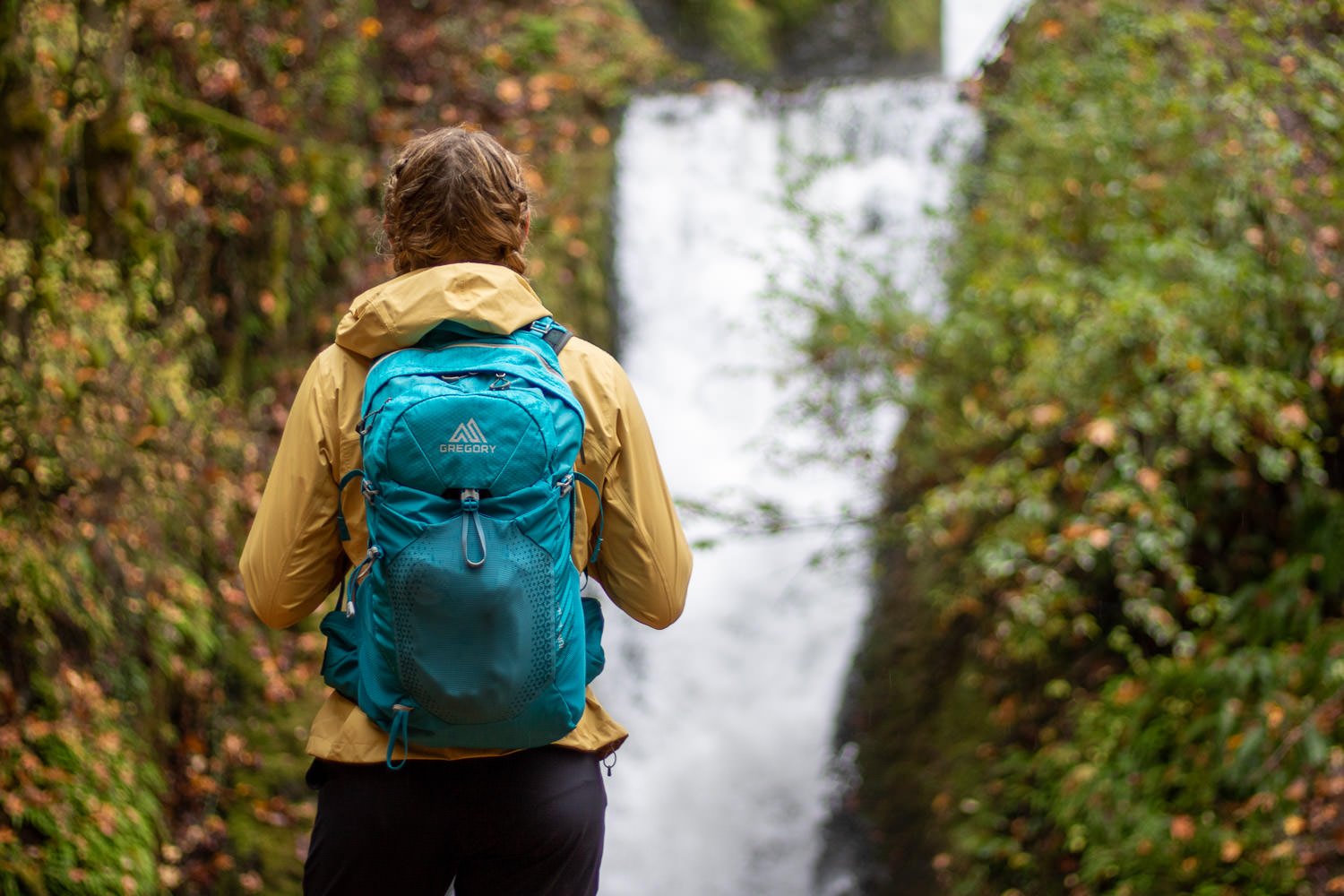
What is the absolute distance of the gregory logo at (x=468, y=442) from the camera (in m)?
1.82

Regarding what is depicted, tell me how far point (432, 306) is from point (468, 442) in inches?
8.9

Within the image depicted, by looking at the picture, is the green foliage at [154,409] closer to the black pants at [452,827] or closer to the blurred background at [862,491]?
the blurred background at [862,491]

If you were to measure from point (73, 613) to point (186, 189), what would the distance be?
9.33 ft

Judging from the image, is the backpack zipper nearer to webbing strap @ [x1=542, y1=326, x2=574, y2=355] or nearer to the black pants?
webbing strap @ [x1=542, y1=326, x2=574, y2=355]

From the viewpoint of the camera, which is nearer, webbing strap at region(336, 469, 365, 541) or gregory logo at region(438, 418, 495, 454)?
gregory logo at region(438, 418, 495, 454)

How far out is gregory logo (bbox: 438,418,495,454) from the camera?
71.5 inches

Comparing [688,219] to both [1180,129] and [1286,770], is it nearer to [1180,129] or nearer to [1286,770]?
[1180,129]

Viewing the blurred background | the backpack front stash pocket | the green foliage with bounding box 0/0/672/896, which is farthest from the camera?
the blurred background

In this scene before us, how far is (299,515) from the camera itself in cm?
196

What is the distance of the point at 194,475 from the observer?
6250mm

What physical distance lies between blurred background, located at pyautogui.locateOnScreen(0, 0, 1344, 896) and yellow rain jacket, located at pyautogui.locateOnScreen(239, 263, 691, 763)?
277 centimetres

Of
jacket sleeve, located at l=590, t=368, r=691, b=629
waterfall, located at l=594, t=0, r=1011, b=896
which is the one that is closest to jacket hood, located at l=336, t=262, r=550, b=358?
jacket sleeve, located at l=590, t=368, r=691, b=629

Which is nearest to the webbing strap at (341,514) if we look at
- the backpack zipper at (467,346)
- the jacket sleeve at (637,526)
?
the backpack zipper at (467,346)

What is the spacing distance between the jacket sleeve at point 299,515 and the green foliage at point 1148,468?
3645 millimetres
